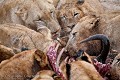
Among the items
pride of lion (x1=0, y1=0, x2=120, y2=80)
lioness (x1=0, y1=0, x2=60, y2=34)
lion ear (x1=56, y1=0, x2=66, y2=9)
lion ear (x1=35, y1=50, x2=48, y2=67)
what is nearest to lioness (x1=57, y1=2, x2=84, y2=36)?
pride of lion (x1=0, y1=0, x2=120, y2=80)

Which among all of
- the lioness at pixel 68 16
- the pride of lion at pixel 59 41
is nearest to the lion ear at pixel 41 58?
the pride of lion at pixel 59 41

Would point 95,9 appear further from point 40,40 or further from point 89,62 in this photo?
point 89,62

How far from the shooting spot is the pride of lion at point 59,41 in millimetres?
4359

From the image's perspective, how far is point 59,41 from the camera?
5.48 m

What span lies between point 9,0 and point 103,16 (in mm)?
2358

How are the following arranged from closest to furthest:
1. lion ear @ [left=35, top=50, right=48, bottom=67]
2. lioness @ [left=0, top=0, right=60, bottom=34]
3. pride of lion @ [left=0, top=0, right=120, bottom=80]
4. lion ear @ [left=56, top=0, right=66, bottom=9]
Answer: pride of lion @ [left=0, top=0, right=120, bottom=80]
lion ear @ [left=35, top=50, right=48, bottom=67]
lioness @ [left=0, top=0, right=60, bottom=34]
lion ear @ [left=56, top=0, right=66, bottom=9]

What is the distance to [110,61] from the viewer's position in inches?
183

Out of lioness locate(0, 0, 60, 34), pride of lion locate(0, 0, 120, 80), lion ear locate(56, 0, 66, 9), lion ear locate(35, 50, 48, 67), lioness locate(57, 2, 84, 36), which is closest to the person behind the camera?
pride of lion locate(0, 0, 120, 80)

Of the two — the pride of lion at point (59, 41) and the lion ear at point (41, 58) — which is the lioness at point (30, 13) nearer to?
the pride of lion at point (59, 41)

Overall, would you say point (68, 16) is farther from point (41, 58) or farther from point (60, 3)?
point (41, 58)

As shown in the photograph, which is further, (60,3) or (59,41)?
(60,3)

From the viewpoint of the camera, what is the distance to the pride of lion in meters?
4.36

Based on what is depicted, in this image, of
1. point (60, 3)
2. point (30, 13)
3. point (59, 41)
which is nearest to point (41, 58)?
point (59, 41)

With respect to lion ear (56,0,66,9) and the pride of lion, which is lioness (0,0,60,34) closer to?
the pride of lion
